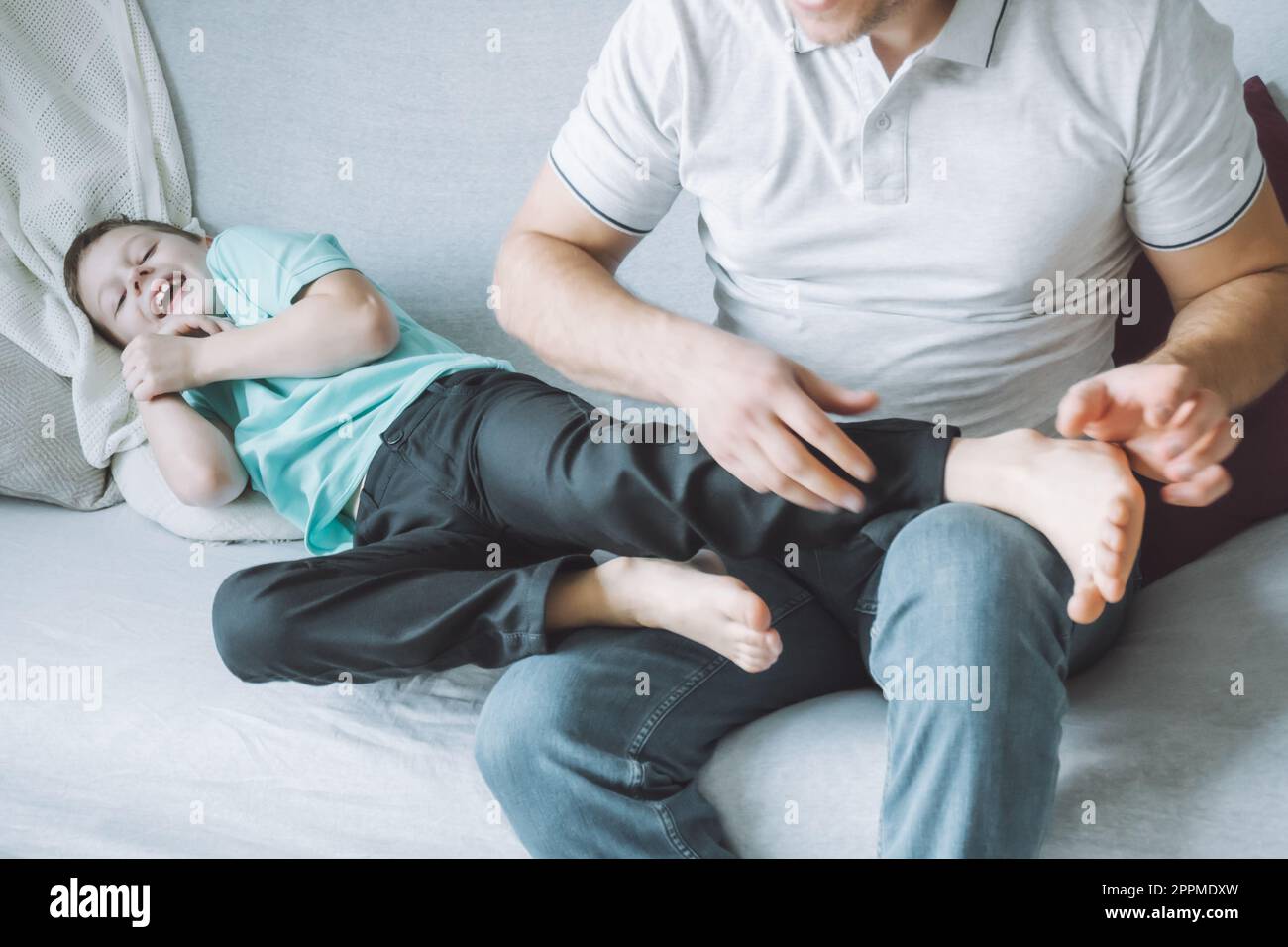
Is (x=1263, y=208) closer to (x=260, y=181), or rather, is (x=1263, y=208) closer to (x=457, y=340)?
(x=457, y=340)

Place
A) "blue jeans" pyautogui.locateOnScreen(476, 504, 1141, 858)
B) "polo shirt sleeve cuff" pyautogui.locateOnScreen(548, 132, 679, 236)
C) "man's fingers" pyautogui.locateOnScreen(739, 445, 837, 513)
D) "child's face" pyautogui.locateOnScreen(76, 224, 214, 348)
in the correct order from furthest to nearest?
"child's face" pyautogui.locateOnScreen(76, 224, 214, 348) → "polo shirt sleeve cuff" pyautogui.locateOnScreen(548, 132, 679, 236) → "man's fingers" pyautogui.locateOnScreen(739, 445, 837, 513) → "blue jeans" pyautogui.locateOnScreen(476, 504, 1141, 858)

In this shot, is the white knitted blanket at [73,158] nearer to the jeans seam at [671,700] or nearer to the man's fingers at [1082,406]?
→ the jeans seam at [671,700]

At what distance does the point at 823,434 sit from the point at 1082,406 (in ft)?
0.56

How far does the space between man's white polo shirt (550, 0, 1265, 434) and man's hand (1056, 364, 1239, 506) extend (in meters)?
0.22

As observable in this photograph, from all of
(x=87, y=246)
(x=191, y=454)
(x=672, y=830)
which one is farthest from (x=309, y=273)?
(x=672, y=830)

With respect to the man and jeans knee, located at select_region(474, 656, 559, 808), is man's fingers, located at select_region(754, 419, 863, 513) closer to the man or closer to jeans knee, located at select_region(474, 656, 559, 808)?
the man

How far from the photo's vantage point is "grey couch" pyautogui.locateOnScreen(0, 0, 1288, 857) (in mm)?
878

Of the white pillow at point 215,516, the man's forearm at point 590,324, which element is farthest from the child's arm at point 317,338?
the man's forearm at point 590,324

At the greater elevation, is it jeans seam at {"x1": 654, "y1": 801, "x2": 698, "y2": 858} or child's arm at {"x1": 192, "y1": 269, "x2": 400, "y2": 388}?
child's arm at {"x1": 192, "y1": 269, "x2": 400, "y2": 388}

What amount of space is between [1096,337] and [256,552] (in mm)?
957

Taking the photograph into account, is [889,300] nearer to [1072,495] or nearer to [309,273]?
[1072,495]

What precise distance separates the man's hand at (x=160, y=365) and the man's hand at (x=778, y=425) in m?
0.79

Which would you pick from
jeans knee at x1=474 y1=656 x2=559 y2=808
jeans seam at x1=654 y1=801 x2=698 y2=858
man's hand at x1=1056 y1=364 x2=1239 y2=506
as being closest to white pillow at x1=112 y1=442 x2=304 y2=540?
jeans knee at x1=474 y1=656 x2=559 y2=808

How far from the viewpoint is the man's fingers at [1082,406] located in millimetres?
779
